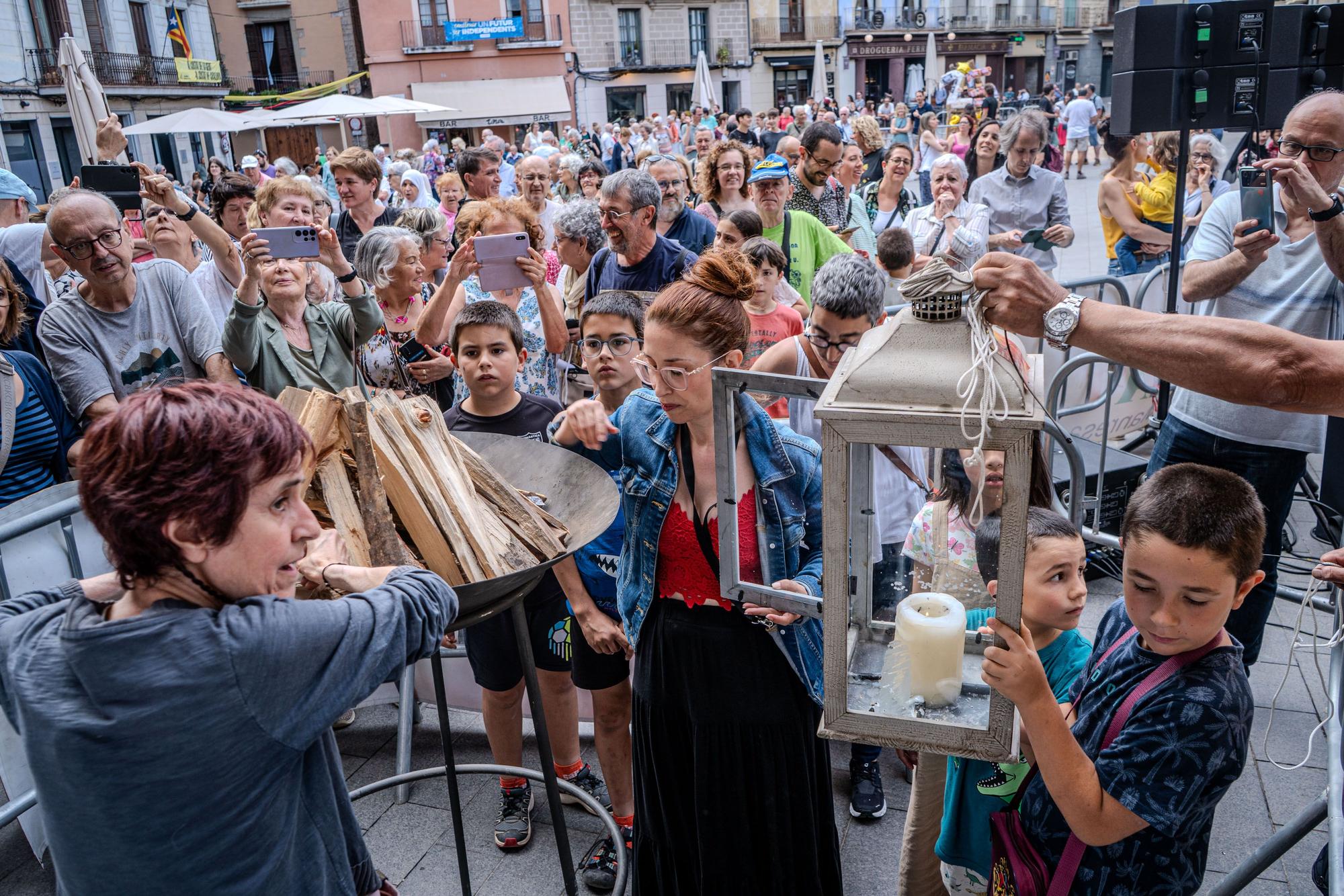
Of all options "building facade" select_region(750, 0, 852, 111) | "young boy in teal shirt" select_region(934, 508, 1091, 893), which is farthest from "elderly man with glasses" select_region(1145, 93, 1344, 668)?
"building facade" select_region(750, 0, 852, 111)

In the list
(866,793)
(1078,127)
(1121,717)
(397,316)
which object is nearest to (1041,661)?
(1121,717)

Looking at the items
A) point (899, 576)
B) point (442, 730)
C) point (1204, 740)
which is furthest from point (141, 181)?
point (1204, 740)

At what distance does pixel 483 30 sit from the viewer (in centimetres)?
3719

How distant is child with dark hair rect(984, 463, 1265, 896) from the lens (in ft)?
5.59

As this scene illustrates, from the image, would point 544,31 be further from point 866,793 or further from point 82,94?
point 866,793

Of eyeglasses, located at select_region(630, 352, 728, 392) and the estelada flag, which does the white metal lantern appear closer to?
eyeglasses, located at select_region(630, 352, 728, 392)

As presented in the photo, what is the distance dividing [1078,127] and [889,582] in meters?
22.1

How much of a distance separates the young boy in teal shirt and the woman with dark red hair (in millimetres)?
1437

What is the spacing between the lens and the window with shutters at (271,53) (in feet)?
133

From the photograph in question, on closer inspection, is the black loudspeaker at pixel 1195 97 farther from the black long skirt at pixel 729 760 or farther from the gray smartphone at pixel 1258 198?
the black long skirt at pixel 729 760

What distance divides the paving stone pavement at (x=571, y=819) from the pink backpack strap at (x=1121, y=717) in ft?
3.83

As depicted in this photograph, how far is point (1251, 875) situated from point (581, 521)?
74.9 inches

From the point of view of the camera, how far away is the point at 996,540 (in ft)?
4.82

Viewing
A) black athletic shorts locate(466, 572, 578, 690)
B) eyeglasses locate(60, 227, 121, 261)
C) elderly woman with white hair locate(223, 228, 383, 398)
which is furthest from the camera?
elderly woman with white hair locate(223, 228, 383, 398)
